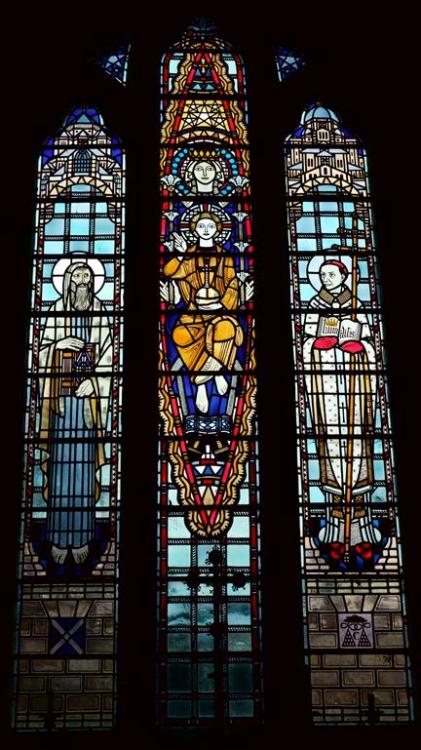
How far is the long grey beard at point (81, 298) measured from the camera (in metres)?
10.4

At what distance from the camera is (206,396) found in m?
10.1

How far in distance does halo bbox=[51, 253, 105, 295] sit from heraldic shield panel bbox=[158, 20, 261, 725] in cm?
47

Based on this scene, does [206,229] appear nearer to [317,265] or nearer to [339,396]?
[317,265]

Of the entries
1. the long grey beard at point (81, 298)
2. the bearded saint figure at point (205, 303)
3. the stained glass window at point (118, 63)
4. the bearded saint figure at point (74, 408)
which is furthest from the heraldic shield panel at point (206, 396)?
the long grey beard at point (81, 298)

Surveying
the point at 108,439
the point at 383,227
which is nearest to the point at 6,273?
the point at 108,439

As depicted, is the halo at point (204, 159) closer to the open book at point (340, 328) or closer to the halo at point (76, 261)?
Result: the halo at point (76, 261)

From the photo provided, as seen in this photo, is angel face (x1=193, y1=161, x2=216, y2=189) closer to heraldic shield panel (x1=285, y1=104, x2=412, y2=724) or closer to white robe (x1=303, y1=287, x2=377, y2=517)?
heraldic shield panel (x1=285, y1=104, x2=412, y2=724)

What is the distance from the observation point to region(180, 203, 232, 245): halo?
10711mm

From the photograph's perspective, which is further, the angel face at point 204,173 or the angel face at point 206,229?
the angel face at point 204,173

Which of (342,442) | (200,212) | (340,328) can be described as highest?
(200,212)

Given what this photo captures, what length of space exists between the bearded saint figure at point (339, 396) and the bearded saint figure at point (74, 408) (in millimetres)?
1516

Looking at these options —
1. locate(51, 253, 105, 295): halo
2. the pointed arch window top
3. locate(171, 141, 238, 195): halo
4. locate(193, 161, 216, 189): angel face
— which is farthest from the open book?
the pointed arch window top

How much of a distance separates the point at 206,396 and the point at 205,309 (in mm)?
722

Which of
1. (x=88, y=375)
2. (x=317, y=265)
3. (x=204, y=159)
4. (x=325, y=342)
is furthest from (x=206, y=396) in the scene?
(x=204, y=159)
